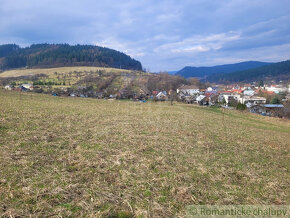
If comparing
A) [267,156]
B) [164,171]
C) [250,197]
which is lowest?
[267,156]

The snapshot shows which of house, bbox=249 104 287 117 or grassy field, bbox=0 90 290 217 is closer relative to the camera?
grassy field, bbox=0 90 290 217

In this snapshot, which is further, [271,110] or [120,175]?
[271,110]

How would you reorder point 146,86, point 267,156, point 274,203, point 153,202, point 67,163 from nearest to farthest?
point 153,202, point 274,203, point 67,163, point 267,156, point 146,86

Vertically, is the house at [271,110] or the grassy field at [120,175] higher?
the grassy field at [120,175]

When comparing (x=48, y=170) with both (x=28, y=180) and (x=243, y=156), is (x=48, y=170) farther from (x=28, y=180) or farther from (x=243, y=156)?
(x=243, y=156)

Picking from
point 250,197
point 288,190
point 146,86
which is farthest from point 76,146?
point 146,86

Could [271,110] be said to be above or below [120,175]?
below

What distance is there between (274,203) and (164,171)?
11.6 feet

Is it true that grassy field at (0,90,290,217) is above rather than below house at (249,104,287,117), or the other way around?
above

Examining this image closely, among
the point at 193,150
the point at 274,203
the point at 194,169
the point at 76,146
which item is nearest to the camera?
the point at 274,203

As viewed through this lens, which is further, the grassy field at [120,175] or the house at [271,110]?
the house at [271,110]

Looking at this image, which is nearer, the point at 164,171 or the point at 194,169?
the point at 164,171

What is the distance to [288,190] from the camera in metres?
6.03

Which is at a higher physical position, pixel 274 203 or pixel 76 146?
pixel 76 146
